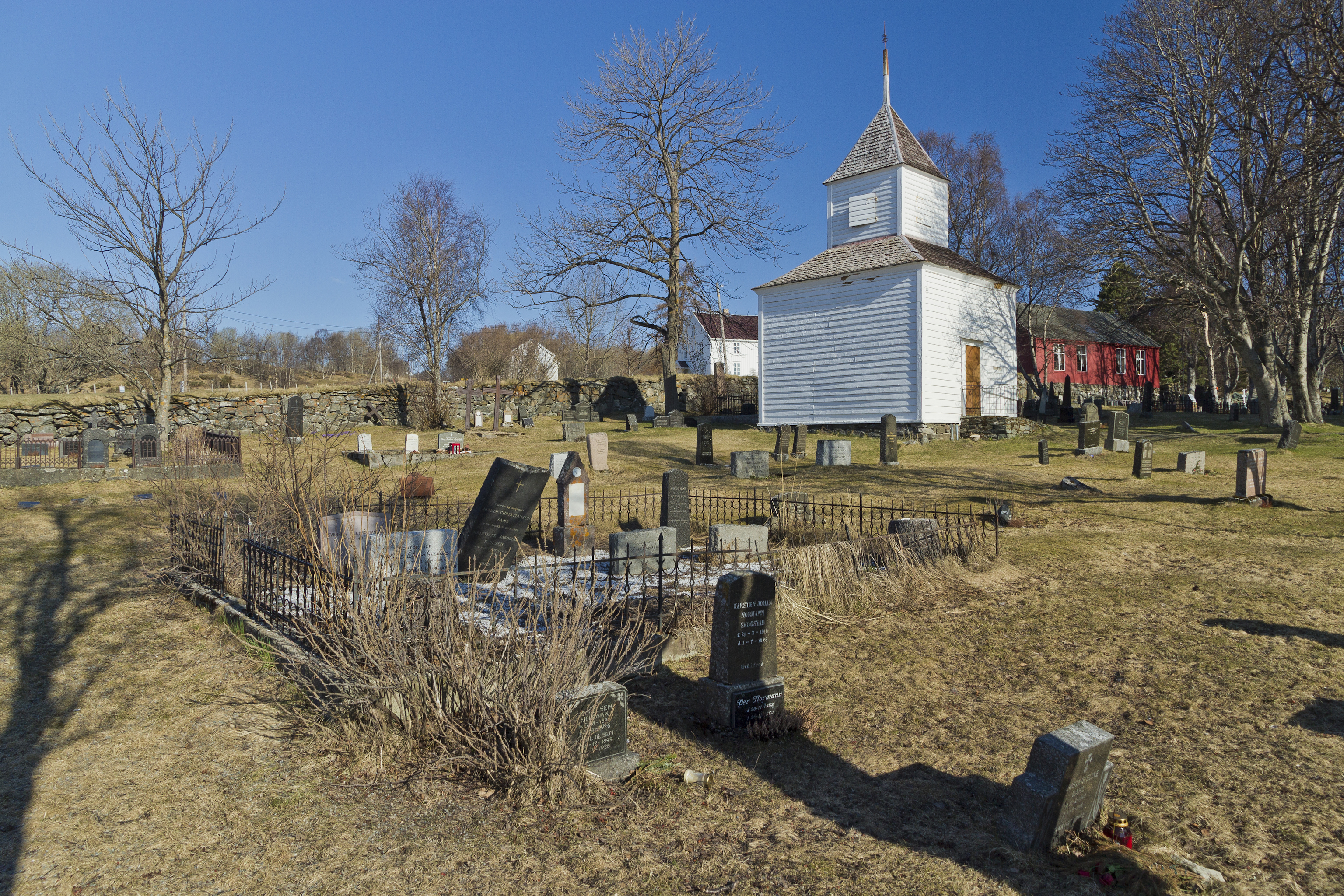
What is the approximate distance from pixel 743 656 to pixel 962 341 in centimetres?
1924

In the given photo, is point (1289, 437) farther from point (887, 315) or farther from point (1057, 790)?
point (1057, 790)

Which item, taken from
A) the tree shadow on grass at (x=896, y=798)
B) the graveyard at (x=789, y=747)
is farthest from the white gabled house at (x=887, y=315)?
the tree shadow on grass at (x=896, y=798)

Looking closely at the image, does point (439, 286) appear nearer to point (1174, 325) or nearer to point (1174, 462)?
point (1174, 462)

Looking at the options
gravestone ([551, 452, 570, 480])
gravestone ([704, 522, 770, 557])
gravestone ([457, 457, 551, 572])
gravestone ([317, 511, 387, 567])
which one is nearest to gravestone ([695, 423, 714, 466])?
gravestone ([551, 452, 570, 480])

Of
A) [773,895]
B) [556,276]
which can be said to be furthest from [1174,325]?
[773,895]

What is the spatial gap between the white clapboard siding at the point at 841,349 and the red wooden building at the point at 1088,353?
19688 mm

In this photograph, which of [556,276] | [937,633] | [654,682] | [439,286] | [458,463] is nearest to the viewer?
[654,682]

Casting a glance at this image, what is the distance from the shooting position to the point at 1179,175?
2195cm

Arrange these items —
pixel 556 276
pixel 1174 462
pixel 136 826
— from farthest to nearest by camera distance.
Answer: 1. pixel 556 276
2. pixel 1174 462
3. pixel 136 826

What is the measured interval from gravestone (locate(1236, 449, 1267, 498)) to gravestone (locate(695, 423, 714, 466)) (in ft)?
30.5

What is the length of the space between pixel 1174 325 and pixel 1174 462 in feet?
79.3

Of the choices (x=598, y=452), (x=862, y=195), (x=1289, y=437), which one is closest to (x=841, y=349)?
(x=862, y=195)

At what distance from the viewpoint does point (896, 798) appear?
13.1ft

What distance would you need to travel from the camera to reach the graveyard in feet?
10.8
